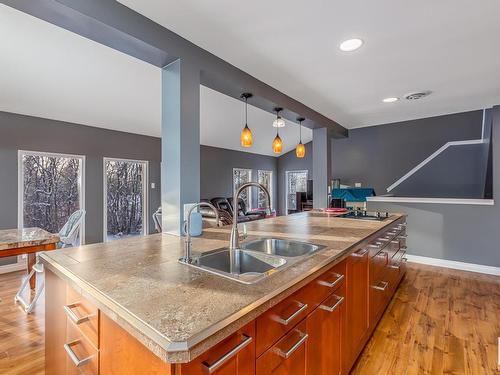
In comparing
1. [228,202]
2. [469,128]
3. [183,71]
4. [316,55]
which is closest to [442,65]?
[316,55]

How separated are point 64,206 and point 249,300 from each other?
4.84 meters

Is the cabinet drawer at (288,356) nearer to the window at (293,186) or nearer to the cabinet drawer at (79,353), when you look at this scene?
the cabinet drawer at (79,353)

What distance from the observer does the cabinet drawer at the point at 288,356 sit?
2.88ft

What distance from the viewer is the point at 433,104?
378 cm

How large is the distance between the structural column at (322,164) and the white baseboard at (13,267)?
15.4 feet

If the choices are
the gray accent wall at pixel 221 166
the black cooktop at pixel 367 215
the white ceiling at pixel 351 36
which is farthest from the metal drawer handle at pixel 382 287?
the gray accent wall at pixel 221 166

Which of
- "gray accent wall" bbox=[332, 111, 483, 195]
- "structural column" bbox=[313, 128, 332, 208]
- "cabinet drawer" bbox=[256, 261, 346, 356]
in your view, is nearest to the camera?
"cabinet drawer" bbox=[256, 261, 346, 356]

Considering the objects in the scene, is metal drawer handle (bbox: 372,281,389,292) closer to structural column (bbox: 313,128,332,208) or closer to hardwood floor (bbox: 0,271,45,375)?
structural column (bbox: 313,128,332,208)

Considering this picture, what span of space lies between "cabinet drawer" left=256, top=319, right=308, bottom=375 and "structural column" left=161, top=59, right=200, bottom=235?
1116 mm

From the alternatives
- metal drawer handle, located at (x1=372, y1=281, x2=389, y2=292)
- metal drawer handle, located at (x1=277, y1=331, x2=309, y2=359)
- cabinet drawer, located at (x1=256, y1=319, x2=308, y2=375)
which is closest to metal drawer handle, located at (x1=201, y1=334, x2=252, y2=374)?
cabinet drawer, located at (x1=256, y1=319, x2=308, y2=375)

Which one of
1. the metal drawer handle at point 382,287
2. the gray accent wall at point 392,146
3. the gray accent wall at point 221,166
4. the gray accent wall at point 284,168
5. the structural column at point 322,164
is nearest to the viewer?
the metal drawer handle at point 382,287

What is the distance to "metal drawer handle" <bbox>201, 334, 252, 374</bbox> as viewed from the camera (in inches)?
27.0

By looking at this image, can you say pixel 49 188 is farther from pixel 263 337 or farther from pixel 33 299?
pixel 263 337

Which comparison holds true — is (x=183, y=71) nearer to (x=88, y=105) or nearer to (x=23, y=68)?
(x=23, y=68)
